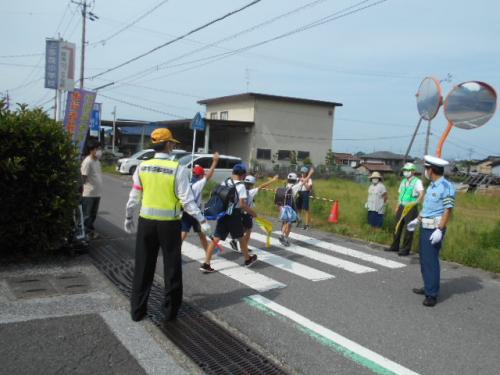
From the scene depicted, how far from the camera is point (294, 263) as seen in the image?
719 centimetres

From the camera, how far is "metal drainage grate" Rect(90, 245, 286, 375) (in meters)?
3.59

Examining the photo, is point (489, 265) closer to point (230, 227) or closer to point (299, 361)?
point (230, 227)

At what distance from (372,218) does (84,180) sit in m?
6.50

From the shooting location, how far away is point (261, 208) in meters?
14.0

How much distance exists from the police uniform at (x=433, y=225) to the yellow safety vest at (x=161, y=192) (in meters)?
3.28

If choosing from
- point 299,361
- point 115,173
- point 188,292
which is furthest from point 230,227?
point 115,173

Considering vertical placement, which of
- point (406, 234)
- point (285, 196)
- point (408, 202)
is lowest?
point (406, 234)

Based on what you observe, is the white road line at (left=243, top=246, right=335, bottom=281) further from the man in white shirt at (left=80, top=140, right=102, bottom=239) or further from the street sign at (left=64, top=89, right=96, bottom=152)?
the street sign at (left=64, top=89, right=96, bottom=152)

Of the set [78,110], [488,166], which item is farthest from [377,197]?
[488,166]

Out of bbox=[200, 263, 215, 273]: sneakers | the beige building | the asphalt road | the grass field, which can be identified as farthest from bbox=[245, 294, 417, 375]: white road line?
the beige building

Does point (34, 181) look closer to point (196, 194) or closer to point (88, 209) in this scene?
point (88, 209)

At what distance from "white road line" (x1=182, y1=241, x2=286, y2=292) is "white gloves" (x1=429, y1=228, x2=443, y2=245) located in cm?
209

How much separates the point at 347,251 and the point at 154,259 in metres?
5.08

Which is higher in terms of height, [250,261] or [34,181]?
[34,181]
